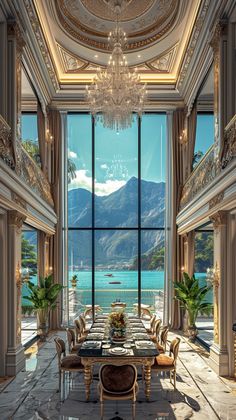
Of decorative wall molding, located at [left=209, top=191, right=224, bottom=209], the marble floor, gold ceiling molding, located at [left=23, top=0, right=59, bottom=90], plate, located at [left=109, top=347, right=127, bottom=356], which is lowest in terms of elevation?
the marble floor

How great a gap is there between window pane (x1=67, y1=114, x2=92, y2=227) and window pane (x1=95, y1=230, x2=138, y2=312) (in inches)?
30.8

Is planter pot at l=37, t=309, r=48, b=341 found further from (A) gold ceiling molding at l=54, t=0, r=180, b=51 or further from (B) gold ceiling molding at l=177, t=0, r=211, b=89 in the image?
(B) gold ceiling molding at l=177, t=0, r=211, b=89

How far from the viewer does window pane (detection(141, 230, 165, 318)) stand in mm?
13703

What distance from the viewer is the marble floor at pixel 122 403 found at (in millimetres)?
5879

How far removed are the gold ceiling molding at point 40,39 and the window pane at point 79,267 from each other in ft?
14.0

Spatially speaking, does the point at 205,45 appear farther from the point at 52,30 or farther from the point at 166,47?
the point at 52,30

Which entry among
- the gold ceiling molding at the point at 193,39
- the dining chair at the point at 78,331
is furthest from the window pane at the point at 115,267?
the gold ceiling molding at the point at 193,39

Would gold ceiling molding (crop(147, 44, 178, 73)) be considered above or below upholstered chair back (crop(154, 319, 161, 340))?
above

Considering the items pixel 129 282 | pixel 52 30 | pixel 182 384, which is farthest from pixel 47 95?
pixel 182 384

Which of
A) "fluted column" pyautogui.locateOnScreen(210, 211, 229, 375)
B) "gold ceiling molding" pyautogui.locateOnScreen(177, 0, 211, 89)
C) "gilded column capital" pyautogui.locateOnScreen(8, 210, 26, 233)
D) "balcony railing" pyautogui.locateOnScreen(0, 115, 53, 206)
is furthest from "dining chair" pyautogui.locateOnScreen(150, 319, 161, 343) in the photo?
"gold ceiling molding" pyautogui.locateOnScreen(177, 0, 211, 89)

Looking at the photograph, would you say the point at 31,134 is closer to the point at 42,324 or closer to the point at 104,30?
the point at 104,30

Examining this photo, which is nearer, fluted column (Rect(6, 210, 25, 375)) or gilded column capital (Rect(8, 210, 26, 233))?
fluted column (Rect(6, 210, 25, 375))

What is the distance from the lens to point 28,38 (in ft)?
30.1

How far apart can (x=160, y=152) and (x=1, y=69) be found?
6790 millimetres
